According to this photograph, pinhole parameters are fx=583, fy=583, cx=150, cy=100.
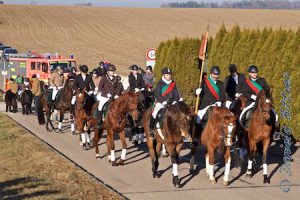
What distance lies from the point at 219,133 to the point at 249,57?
10.4 m

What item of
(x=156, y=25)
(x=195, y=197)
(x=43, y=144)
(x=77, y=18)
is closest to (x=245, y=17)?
(x=156, y=25)

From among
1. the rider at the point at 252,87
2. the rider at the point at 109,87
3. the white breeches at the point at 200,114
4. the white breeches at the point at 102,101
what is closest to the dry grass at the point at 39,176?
the white breeches at the point at 102,101

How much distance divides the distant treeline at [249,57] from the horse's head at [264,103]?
340cm

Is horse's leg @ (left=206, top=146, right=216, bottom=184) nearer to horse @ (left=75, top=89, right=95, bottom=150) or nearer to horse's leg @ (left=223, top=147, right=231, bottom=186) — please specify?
horse's leg @ (left=223, top=147, right=231, bottom=186)

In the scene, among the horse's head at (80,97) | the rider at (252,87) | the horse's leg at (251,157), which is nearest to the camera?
the horse's leg at (251,157)

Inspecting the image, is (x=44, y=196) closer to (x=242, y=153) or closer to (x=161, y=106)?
(x=161, y=106)

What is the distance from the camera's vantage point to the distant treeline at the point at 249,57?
756 inches

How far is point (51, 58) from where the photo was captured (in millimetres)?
32281

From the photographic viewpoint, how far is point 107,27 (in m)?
83.9

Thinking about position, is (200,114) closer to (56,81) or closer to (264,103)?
(264,103)

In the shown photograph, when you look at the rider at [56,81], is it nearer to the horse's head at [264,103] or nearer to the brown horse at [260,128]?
the brown horse at [260,128]

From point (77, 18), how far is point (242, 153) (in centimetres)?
7826

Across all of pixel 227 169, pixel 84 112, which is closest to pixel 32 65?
pixel 84 112

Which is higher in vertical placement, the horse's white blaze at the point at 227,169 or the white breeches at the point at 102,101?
the white breeches at the point at 102,101
